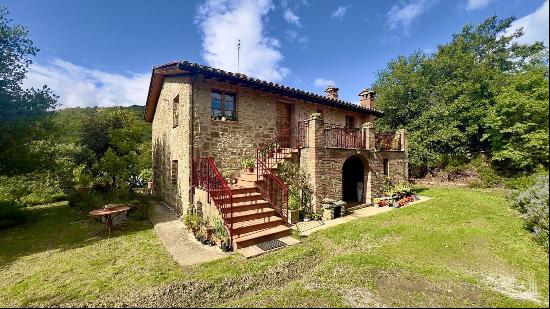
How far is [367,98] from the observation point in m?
17.2

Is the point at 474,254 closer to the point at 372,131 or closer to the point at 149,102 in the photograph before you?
the point at 372,131

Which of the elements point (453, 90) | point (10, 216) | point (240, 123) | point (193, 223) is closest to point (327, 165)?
point (240, 123)

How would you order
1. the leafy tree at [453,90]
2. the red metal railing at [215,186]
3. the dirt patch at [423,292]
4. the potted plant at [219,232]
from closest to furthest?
the dirt patch at [423,292], the potted plant at [219,232], the red metal railing at [215,186], the leafy tree at [453,90]

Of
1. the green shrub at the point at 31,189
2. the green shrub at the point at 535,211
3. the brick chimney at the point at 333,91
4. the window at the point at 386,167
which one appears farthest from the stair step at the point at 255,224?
the green shrub at the point at 31,189

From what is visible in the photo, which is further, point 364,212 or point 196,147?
point 364,212

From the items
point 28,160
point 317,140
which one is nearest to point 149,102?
point 28,160

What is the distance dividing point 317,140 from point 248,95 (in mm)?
3959

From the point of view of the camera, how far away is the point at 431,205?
36.0 feet

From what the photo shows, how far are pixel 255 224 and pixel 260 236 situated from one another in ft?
1.51

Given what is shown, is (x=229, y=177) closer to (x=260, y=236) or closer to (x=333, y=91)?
(x=260, y=236)

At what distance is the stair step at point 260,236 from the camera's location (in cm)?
684

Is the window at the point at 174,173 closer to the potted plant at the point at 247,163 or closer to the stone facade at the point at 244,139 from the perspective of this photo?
the stone facade at the point at 244,139

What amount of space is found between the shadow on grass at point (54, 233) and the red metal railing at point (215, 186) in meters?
2.92

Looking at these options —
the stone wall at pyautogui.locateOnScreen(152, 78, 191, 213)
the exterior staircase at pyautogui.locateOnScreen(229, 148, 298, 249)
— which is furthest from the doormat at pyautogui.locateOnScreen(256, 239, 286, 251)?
the stone wall at pyautogui.locateOnScreen(152, 78, 191, 213)
